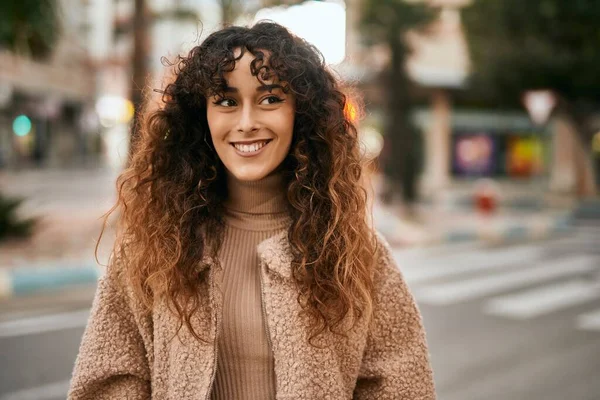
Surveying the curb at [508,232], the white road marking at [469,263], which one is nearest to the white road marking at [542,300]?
the white road marking at [469,263]

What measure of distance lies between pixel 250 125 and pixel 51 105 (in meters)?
40.9

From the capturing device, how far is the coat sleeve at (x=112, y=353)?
1.74 metres

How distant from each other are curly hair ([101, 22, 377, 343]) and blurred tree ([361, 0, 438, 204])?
19105mm

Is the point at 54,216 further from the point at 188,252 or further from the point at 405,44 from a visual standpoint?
the point at 188,252

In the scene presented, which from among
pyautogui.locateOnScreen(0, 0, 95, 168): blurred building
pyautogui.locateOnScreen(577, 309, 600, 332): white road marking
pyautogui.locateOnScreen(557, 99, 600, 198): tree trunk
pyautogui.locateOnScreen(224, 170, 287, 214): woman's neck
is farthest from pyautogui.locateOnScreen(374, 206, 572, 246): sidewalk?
pyautogui.locateOnScreen(0, 0, 95, 168): blurred building

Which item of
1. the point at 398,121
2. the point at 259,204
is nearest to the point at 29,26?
the point at 259,204

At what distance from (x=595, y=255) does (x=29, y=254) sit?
32.1ft

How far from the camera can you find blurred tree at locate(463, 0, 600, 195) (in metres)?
22.1

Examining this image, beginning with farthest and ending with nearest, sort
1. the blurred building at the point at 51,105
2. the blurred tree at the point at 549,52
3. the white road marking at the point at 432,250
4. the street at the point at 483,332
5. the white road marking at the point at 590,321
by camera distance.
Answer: the blurred building at the point at 51,105
the blurred tree at the point at 549,52
the white road marking at the point at 432,250
the white road marking at the point at 590,321
the street at the point at 483,332

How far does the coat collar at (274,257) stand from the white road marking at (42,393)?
3743 millimetres

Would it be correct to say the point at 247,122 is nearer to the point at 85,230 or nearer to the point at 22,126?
the point at 85,230

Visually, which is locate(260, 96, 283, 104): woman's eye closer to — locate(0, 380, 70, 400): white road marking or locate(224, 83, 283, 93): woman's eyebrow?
locate(224, 83, 283, 93): woman's eyebrow

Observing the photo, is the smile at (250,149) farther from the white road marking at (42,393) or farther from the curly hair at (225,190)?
the white road marking at (42,393)

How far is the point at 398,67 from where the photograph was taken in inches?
819
